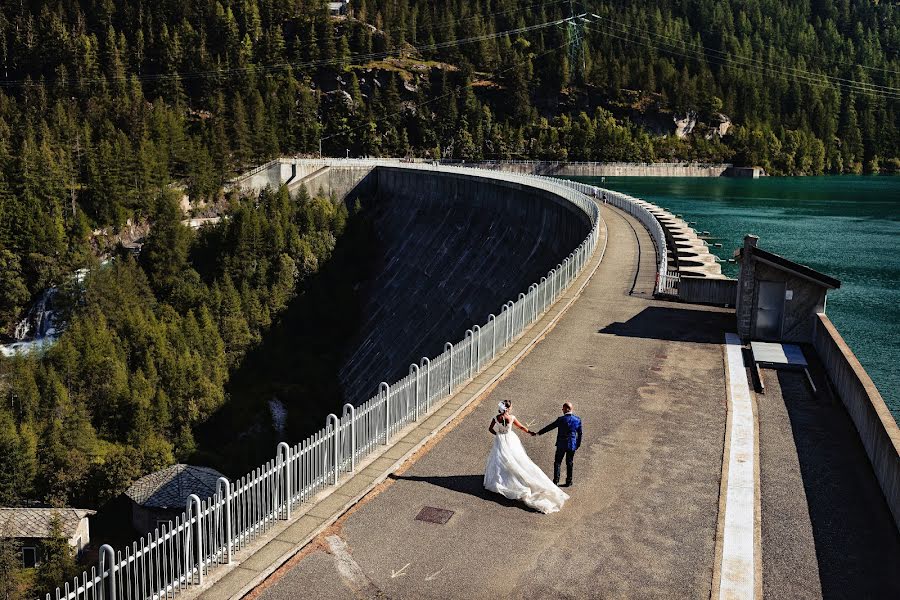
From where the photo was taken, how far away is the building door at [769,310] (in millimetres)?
27581

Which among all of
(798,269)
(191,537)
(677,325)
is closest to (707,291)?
(677,325)

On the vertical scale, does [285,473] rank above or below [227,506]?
below

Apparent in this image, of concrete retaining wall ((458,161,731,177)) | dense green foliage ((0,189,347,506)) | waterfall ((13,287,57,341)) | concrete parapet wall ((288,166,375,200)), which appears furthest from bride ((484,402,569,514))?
concrete retaining wall ((458,161,731,177))

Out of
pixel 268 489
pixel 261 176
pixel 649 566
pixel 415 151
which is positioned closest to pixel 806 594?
pixel 649 566

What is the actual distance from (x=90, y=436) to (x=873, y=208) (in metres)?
97.1

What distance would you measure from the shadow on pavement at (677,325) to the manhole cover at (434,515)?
48.1 ft

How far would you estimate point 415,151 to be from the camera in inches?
7032

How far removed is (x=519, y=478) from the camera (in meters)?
15.8

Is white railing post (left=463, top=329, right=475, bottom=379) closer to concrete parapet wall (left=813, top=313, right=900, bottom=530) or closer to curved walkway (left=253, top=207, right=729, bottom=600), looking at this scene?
curved walkway (left=253, top=207, right=729, bottom=600)

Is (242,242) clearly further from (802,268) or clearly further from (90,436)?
(802,268)

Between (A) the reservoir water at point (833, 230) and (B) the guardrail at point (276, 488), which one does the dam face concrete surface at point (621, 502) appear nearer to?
(B) the guardrail at point (276, 488)

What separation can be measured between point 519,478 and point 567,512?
0.98 meters

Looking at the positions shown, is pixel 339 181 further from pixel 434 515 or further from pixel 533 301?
pixel 434 515

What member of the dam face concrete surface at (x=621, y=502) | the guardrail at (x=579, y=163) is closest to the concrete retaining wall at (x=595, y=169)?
the guardrail at (x=579, y=163)
